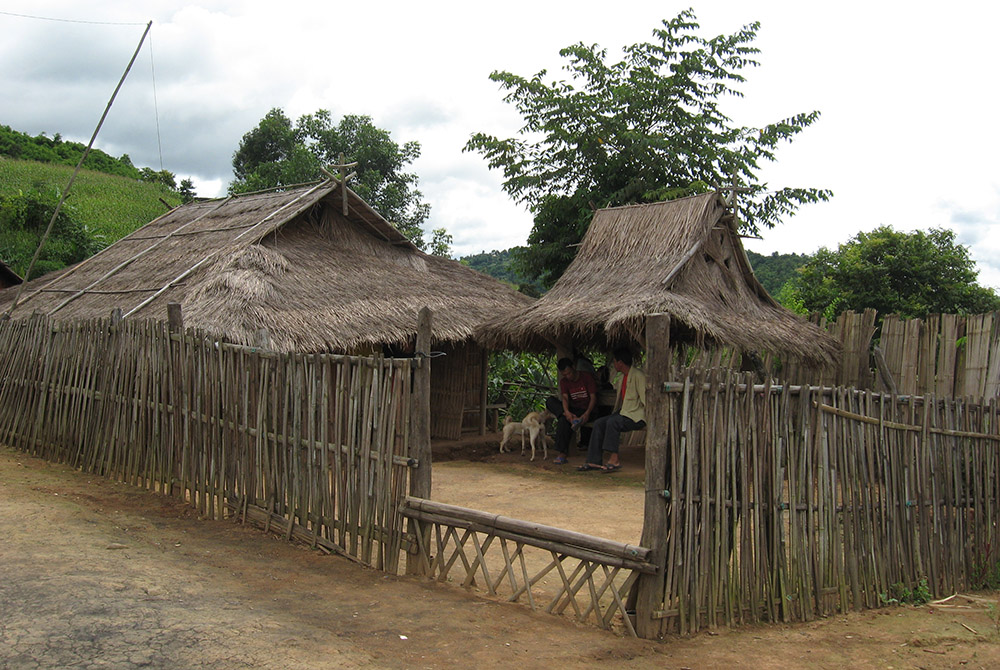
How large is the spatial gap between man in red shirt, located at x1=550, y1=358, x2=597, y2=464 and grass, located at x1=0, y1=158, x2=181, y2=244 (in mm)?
17475

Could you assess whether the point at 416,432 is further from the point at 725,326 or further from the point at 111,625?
the point at 725,326

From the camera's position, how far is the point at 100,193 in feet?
111

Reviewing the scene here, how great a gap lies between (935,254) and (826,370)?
6.85 metres

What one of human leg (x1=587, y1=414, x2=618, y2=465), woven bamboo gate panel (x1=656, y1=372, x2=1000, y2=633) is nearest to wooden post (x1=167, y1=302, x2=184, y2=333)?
woven bamboo gate panel (x1=656, y1=372, x2=1000, y2=633)

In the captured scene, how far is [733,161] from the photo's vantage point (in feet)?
52.1

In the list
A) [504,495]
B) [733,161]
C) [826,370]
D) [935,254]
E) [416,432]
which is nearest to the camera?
[416,432]

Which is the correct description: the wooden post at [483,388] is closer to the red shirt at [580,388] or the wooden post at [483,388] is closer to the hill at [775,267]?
the red shirt at [580,388]

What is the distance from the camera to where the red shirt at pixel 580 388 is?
10.1 metres

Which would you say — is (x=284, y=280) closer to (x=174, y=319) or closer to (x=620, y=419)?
(x=174, y=319)

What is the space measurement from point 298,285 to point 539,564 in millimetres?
5996

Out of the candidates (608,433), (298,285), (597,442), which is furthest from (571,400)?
(298,285)

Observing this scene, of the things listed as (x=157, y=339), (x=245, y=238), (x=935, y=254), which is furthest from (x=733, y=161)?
(x=157, y=339)

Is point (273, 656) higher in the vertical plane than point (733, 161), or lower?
lower

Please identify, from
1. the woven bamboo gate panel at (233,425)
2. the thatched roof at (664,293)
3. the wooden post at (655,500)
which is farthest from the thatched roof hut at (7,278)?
the wooden post at (655,500)
